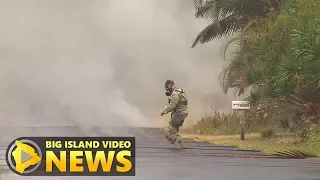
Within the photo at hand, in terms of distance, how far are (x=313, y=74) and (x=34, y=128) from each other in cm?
747

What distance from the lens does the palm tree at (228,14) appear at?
888 inches

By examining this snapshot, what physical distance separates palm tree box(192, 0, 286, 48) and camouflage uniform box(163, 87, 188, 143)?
972cm

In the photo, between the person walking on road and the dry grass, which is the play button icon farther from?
the dry grass

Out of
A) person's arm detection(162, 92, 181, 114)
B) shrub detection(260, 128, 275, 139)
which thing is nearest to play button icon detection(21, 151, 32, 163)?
person's arm detection(162, 92, 181, 114)

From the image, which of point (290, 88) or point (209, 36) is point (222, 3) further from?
point (290, 88)

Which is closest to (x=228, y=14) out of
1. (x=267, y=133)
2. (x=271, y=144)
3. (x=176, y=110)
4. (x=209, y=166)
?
(x=267, y=133)

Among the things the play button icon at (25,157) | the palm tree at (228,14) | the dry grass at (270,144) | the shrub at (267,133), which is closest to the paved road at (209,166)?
the play button icon at (25,157)

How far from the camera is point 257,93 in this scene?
52.8 ft

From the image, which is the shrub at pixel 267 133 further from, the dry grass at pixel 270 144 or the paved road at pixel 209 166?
the paved road at pixel 209 166

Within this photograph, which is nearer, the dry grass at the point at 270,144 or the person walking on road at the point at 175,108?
the person walking on road at the point at 175,108

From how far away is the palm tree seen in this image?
2256 cm

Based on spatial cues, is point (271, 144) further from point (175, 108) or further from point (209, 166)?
point (209, 166)

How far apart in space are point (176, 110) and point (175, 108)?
0.09 m

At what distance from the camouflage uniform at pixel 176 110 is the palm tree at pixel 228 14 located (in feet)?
31.9
